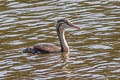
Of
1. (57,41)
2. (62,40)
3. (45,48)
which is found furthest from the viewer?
(57,41)

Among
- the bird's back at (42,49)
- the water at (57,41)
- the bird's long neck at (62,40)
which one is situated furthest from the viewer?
the bird's long neck at (62,40)

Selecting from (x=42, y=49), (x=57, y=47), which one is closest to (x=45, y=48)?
(x=42, y=49)

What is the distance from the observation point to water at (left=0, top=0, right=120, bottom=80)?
17.2 meters

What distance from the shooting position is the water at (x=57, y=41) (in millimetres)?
17234

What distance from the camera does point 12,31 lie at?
73.8 ft

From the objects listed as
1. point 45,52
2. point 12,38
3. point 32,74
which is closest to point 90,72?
point 32,74

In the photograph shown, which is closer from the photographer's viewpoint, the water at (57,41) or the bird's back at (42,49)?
the water at (57,41)

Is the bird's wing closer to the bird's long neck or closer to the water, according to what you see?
the water

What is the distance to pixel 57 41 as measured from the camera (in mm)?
21422

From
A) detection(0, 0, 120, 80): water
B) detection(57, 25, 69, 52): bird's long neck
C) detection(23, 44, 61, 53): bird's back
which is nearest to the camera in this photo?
detection(0, 0, 120, 80): water

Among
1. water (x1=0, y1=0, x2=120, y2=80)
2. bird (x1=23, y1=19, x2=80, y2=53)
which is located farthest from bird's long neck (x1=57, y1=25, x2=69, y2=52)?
water (x1=0, y1=0, x2=120, y2=80)

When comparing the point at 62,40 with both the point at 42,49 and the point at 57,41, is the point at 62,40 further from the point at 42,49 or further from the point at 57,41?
the point at 57,41

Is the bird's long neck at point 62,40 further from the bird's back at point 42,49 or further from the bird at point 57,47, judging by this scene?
the bird's back at point 42,49

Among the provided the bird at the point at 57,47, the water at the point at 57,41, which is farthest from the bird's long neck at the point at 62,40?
the water at the point at 57,41
